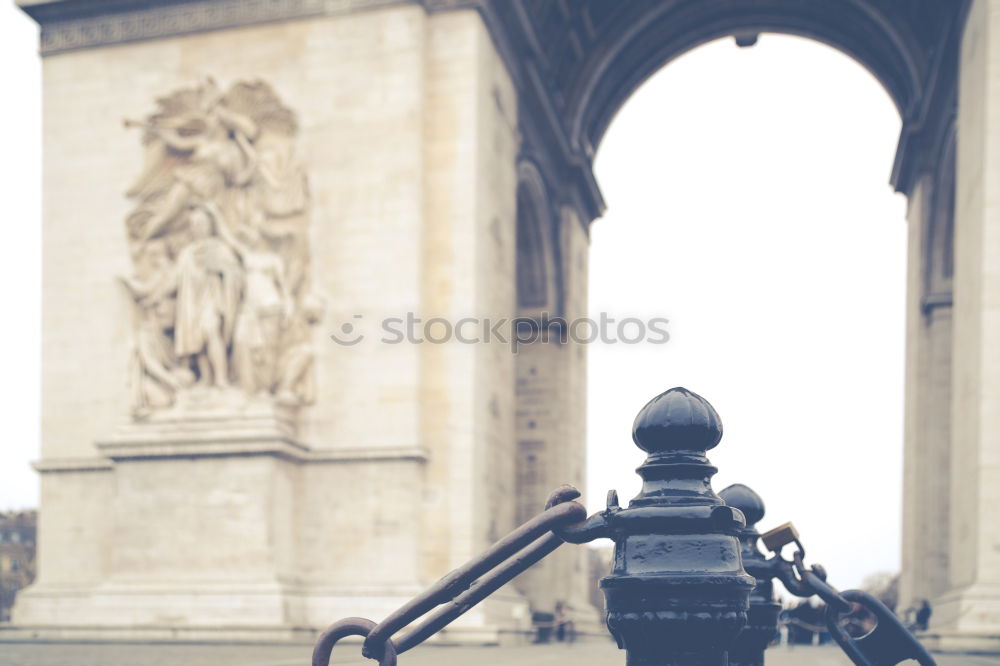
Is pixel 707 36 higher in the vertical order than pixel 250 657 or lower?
higher

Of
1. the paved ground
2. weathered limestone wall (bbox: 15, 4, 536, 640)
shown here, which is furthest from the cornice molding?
the paved ground

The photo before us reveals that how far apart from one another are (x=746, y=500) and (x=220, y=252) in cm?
1570

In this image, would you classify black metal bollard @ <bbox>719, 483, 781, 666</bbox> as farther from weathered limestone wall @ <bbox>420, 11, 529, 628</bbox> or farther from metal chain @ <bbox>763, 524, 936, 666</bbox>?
weathered limestone wall @ <bbox>420, 11, 529, 628</bbox>

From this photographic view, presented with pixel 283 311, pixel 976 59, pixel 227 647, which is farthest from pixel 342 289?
pixel 976 59

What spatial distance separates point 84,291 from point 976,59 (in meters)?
15.1

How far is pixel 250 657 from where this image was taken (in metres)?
12.8

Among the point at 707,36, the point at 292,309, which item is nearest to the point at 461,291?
the point at 292,309

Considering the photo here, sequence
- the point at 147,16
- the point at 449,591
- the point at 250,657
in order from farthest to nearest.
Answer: the point at 147,16
the point at 250,657
the point at 449,591

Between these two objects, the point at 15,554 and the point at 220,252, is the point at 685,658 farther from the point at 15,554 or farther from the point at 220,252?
the point at 15,554

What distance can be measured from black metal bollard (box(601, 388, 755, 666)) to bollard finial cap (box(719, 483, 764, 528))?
4.11 ft

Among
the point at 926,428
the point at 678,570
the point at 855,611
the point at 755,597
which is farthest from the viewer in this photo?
the point at 926,428

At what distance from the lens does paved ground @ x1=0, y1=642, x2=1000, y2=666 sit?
12.0 metres

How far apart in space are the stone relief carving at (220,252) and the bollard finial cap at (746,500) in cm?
1488

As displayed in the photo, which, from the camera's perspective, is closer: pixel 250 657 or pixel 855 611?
pixel 855 611
